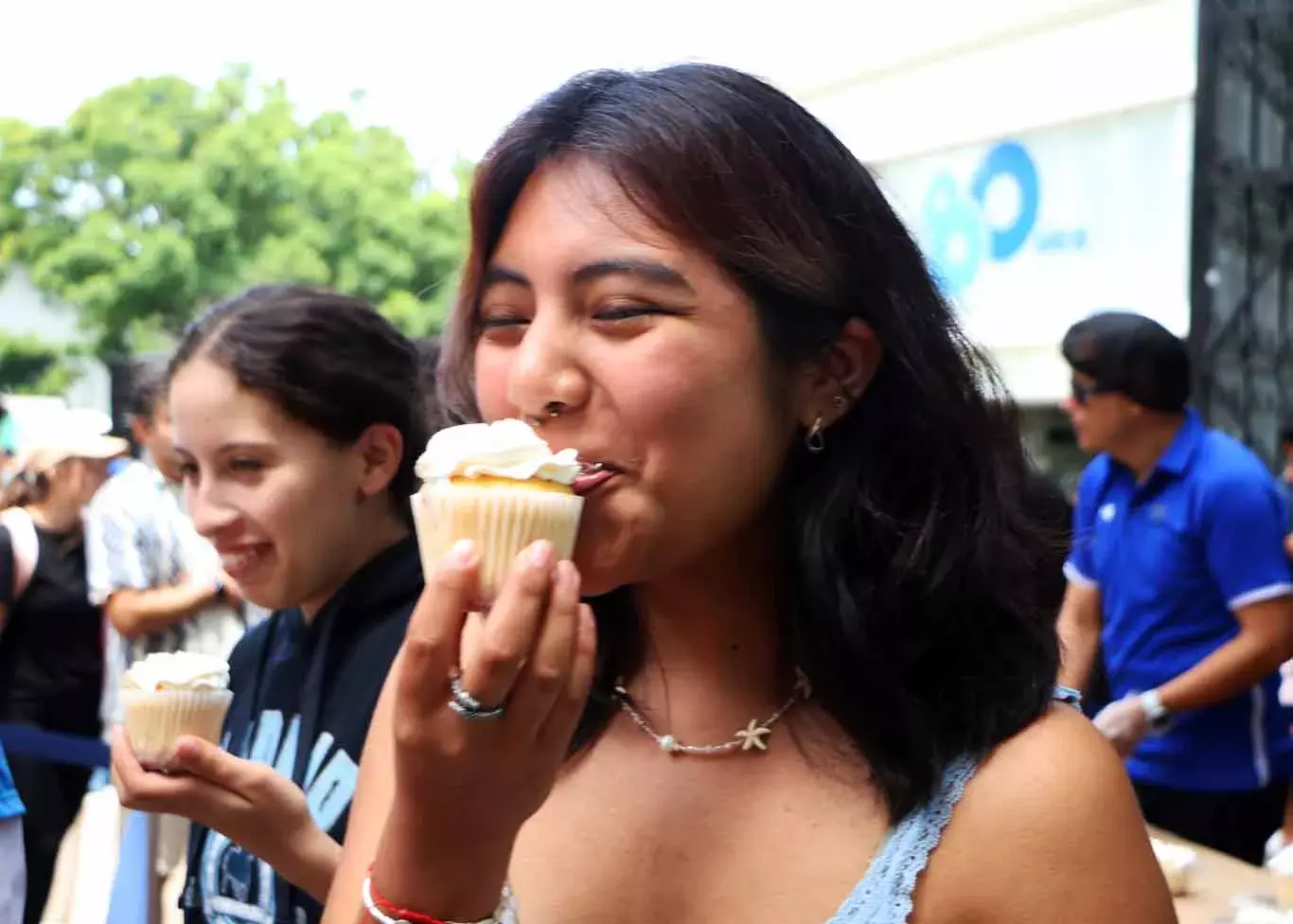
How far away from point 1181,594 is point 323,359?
2837 mm

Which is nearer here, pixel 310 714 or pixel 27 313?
pixel 310 714

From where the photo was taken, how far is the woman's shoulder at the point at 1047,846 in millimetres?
1345

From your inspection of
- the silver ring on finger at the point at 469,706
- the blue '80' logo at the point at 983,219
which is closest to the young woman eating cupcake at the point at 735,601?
the silver ring on finger at the point at 469,706

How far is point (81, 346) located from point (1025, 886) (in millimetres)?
29257

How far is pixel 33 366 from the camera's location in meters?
29.4

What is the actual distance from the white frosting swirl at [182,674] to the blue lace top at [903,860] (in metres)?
1.62

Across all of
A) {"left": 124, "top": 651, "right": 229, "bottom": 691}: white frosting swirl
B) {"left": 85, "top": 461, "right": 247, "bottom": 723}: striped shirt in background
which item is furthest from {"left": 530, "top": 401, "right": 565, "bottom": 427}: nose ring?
Answer: {"left": 85, "top": 461, "right": 247, "bottom": 723}: striped shirt in background

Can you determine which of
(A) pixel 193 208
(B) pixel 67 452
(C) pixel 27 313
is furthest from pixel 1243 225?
(C) pixel 27 313

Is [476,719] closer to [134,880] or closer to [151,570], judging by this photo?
[134,880]

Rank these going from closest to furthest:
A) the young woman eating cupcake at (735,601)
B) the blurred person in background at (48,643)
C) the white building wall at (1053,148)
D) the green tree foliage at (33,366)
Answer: the young woman eating cupcake at (735,601) → the blurred person in background at (48,643) → the white building wall at (1053,148) → the green tree foliage at (33,366)

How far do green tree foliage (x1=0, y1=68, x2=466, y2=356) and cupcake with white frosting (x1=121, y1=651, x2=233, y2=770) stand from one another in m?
23.2

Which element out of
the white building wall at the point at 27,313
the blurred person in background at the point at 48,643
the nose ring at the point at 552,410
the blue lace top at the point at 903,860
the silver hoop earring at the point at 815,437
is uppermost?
the nose ring at the point at 552,410

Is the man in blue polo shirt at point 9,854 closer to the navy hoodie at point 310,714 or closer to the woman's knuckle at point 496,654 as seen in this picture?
the navy hoodie at point 310,714

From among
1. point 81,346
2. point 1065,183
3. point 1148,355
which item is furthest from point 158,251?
point 1148,355
